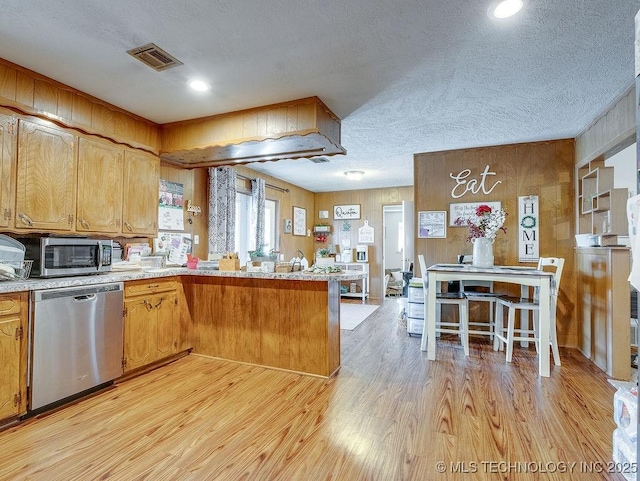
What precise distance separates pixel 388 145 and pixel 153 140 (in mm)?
2732

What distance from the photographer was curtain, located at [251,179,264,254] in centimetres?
528

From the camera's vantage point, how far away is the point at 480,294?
3.58 metres

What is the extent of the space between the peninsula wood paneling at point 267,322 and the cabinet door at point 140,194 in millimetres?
691

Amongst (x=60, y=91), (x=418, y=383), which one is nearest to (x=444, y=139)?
(x=418, y=383)

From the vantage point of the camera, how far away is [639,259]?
97 centimetres

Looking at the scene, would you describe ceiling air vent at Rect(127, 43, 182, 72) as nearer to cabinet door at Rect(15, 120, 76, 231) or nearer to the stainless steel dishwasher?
cabinet door at Rect(15, 120, 76, 231)

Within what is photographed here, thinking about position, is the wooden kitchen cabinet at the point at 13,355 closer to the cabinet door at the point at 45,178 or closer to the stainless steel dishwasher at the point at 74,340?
the stainless steel dishwasher at the point at 74,340

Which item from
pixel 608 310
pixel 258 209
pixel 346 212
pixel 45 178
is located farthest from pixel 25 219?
pixel 346 212

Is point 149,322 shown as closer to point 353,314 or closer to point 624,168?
point 353,314

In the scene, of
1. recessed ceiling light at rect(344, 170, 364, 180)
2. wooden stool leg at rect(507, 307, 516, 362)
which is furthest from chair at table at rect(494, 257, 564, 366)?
recessed ceiling light at rect(344, 170, 364, 180)

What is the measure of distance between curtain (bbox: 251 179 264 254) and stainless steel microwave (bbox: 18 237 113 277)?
2.69 meters

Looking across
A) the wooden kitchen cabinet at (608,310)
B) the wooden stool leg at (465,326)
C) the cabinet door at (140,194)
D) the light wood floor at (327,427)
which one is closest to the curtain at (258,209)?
the cabinet door at (140,194)

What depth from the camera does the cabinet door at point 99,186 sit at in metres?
2.67

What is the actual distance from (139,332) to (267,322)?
111 centimetres
